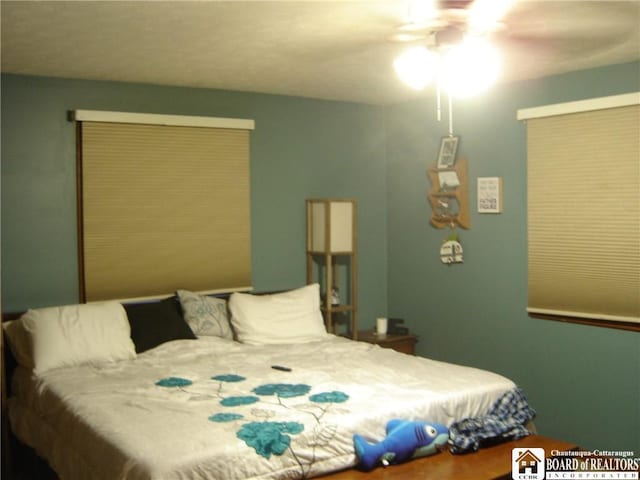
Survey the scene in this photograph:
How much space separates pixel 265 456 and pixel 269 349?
5.50ft

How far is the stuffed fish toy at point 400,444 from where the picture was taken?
2969 millimetres

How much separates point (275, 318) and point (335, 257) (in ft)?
3.45

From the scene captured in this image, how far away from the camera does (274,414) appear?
312 cm

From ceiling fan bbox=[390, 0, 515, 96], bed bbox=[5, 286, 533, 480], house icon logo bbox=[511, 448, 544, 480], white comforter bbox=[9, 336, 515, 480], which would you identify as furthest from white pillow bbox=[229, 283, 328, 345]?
ceiling fan bbox=[390, 0, 515, 96]

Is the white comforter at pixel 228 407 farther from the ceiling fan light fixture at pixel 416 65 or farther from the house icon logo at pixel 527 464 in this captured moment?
the ceiling fan light fixture at pixel 416 65

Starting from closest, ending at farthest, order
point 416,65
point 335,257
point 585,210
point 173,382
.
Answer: point 416,65 < point 173,382 < point 585,210 < point 335,257

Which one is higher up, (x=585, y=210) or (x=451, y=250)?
(x=585, y=210)

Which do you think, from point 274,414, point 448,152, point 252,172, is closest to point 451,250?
point 448,152

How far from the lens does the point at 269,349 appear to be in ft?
14.6

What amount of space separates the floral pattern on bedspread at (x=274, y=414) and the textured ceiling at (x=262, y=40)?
1.72m

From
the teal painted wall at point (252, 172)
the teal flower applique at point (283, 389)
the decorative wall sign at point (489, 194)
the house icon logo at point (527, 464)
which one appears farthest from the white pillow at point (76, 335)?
the decorative wall sign at point (489, 194)

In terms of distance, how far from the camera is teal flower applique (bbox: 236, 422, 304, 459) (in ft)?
9.18

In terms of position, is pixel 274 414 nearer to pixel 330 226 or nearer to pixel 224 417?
pixel 224 417

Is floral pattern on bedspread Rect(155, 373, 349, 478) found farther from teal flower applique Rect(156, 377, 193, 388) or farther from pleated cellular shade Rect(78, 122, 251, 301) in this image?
pleated cellular shade Rect(78, 122, 251, 301)
